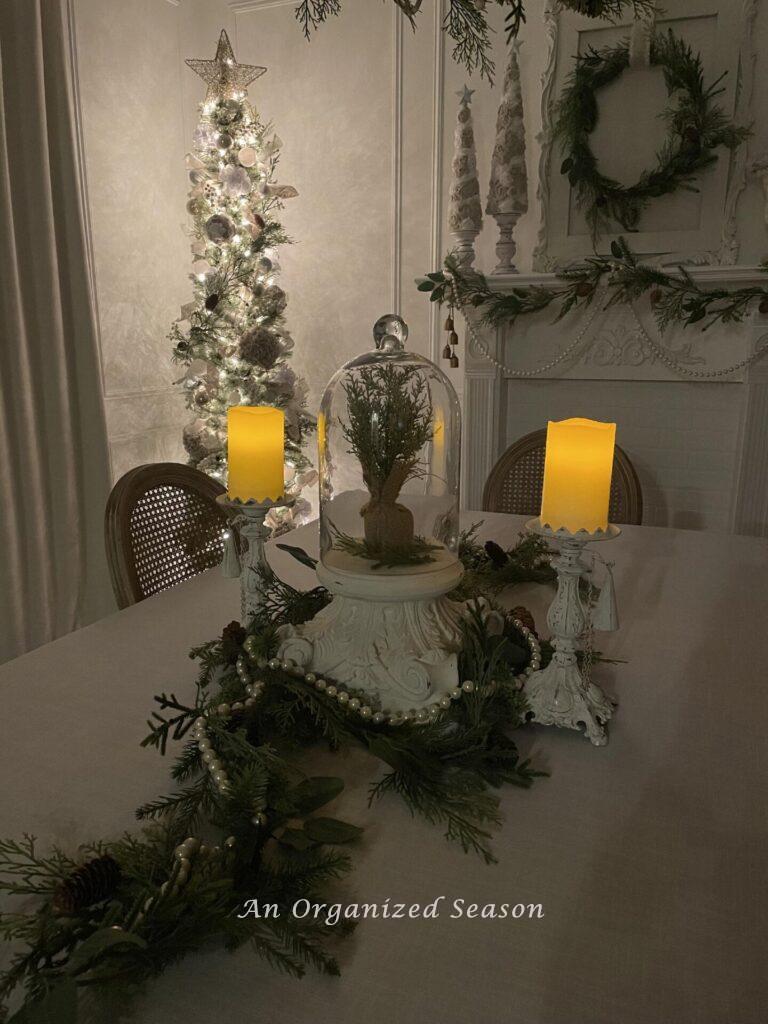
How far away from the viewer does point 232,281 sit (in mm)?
3375

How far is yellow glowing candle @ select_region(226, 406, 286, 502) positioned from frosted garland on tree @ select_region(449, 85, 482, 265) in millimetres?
2193

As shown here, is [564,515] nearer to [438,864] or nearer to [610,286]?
[438,864]

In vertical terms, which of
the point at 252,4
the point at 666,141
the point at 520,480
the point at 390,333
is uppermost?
the point at 252,4

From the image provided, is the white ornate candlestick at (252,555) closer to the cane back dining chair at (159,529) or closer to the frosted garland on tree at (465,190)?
the cane back dining chair at (159,529)

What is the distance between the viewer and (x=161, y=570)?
146 centimetres

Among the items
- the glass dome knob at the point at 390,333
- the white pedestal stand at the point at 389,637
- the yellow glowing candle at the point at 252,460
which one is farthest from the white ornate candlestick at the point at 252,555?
the glass dome knob at the point at 390,333

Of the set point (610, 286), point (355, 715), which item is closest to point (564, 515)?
point (355, 715)

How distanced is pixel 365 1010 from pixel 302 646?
439mm

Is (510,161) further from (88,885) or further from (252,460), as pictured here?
(88,885)

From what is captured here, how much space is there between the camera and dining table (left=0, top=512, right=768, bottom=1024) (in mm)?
493

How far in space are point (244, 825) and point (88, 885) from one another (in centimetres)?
13

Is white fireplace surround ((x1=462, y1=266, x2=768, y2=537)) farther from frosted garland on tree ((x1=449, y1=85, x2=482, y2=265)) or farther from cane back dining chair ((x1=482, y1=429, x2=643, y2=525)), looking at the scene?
cane back dining chair ((x1=482, y1=429, x2=643, y2=525))

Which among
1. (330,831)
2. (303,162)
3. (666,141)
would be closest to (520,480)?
(330,831)

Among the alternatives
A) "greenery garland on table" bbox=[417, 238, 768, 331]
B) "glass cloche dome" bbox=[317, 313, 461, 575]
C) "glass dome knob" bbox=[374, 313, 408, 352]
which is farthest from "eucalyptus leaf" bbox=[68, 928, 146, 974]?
"greenery garland on table" bbox=[417, 238, 768, 331]
